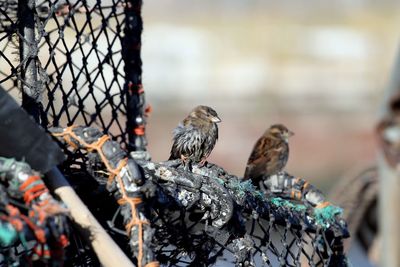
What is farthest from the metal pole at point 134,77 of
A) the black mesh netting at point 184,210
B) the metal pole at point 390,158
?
the metal pole at point 390,158

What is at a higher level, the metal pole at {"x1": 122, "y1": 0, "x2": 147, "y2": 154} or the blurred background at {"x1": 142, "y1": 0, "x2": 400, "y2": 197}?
Result: the metal pole at {"x1": 122, "y1": 0, "x2": 147, "y2": 154}

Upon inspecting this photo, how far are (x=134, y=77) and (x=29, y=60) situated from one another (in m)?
0.80

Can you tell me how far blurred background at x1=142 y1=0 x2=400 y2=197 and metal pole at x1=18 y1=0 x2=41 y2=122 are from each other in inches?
494

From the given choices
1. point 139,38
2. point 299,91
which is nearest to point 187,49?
point 299,91

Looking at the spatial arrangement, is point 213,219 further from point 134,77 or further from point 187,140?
point 187,140

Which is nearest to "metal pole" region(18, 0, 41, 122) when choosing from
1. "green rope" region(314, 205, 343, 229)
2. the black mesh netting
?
the black mesh netting

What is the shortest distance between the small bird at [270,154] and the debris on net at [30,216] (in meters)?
2.00

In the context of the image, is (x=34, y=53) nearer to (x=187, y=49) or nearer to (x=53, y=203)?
(x=53, y=203)

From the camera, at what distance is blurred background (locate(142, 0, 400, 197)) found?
16547 millimetres

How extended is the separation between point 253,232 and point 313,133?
1473 centimetres

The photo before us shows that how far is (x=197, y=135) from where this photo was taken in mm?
3949

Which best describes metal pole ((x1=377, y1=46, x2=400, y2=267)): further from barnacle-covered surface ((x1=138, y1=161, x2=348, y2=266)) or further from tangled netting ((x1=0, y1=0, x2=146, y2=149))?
tangled netting ((x1=0, y1=0, x2=146, y2=149))

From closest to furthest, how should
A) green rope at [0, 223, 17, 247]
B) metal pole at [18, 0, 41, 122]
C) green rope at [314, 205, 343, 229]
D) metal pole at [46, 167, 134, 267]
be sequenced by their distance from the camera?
green rope at [0, 223, 17, 247] → metal pole at [46, 167, 134, 267] → metal pole at [18, 0, 41, 122] → green rope at [314, 205, 343, 229]

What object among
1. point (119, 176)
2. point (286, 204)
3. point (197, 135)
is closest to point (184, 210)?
point (119, 176)
